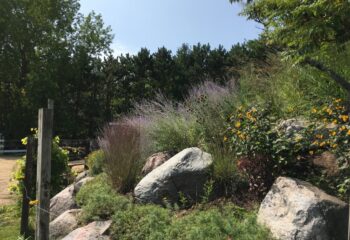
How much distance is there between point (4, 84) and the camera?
1517 inches

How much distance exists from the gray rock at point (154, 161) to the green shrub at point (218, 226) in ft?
6.14

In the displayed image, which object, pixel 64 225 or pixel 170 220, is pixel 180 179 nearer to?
pixel 170 220

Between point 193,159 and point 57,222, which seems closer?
point 193,159

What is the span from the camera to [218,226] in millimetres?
4801

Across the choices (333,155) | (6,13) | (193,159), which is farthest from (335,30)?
(6,13)

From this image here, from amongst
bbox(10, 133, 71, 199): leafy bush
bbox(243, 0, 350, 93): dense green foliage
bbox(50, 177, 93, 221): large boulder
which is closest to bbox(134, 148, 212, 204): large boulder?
bbox(50, 177, 93, 221): large boulder

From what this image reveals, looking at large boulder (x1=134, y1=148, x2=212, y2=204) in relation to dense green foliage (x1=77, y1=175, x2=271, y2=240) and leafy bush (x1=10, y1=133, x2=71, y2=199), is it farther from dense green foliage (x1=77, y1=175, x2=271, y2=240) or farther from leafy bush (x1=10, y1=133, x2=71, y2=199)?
leafy bush (x1=10, y1=133, x2=71, y2=199)

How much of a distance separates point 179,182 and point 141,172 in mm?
1412

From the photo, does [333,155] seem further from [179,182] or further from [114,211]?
[114,211]

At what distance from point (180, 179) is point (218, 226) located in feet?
4.40

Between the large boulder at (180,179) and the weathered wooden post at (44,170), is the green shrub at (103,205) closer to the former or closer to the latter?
the large boulder at (180,179)

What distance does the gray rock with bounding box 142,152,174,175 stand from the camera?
7230 mm

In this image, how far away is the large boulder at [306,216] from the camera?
4312 mm

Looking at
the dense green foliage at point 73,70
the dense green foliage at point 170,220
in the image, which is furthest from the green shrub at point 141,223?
the dense green foliage at point 73,70
